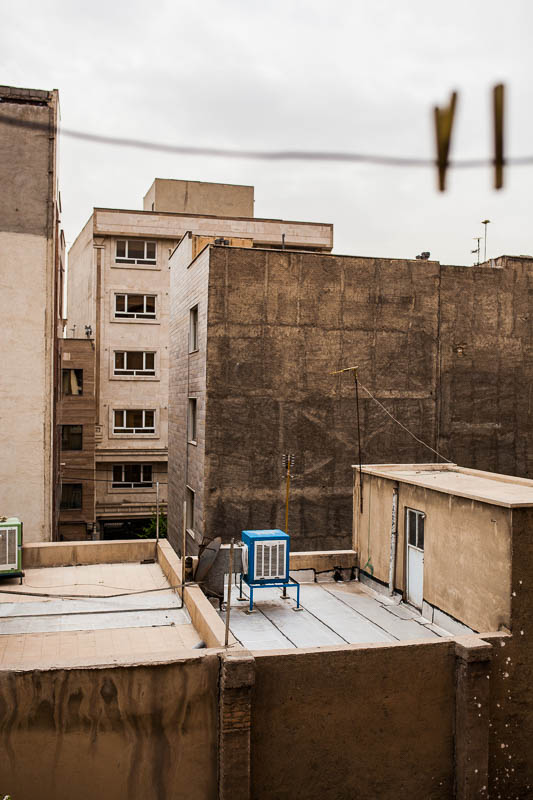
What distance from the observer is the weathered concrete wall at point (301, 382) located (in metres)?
25.3

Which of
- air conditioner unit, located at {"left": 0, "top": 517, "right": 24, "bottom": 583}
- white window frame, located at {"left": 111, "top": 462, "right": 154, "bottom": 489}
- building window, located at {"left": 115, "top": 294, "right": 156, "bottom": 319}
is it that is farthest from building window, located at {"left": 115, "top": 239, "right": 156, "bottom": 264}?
air conditioner unit, located at {"left": 0, "top": 517, "right": 24, "bottom": 583}

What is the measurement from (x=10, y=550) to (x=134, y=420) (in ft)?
85.0

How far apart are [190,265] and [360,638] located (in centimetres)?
1836

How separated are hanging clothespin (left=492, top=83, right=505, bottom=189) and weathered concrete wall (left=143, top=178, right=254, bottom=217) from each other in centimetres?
4759

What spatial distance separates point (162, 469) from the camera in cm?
4462

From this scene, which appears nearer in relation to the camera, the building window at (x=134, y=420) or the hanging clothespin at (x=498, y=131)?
the hanging clothespin at (x=498, y=131)

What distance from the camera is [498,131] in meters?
3.77

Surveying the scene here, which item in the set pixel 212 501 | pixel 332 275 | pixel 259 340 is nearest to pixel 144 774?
pixel 212 501

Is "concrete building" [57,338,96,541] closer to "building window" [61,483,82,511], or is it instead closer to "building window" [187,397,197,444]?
"building window" [61,483,82,511]

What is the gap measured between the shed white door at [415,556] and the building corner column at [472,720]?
3.09m

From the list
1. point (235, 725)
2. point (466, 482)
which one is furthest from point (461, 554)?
point (235, 725)

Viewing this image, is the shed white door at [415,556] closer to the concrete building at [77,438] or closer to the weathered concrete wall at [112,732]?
the weathered concrete wall at [112,732]

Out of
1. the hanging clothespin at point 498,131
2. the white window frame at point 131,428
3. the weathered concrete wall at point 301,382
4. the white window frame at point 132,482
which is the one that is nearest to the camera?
the hanging clothespin at point 498,131

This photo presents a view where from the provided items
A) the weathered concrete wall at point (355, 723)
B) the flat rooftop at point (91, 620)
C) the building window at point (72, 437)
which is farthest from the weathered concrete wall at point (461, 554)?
the building window at point (72, 437)
